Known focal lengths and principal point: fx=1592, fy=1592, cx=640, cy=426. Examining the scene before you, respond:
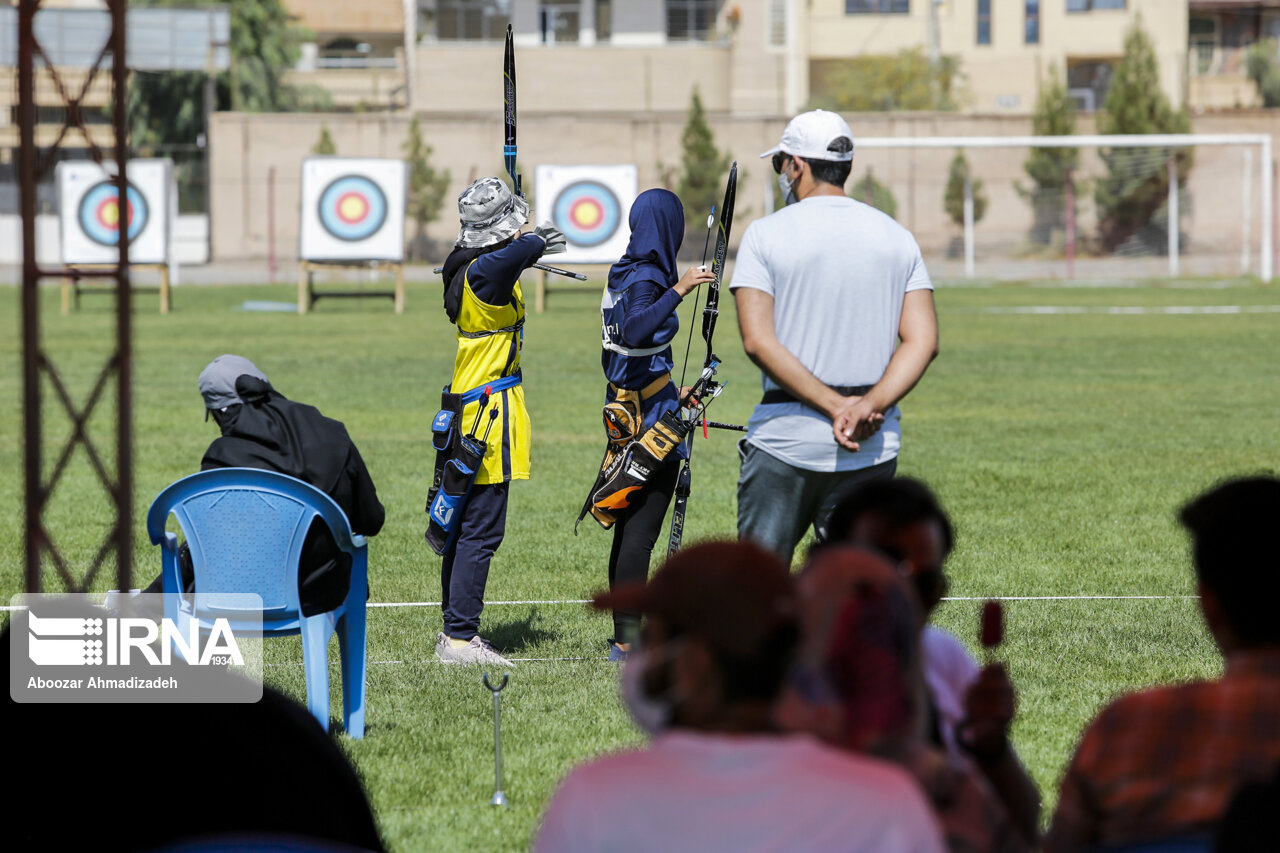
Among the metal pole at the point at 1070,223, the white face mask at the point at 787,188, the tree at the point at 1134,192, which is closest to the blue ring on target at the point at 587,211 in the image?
the metal pole at the point at 1070,223

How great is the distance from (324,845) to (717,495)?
7694 millimetres

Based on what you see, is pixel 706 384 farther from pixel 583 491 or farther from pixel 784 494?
pixel 583 491

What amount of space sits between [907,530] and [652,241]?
10.8ft

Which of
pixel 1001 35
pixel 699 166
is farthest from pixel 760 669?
pixel 1001 35

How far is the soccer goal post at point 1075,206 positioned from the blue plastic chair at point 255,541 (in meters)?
39.7

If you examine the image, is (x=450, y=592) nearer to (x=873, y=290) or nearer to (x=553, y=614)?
(x=553, y=614)

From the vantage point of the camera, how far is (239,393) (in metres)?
5.06

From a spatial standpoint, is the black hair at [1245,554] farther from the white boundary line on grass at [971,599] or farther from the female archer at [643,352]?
the white boundary line on grass at [971,599]

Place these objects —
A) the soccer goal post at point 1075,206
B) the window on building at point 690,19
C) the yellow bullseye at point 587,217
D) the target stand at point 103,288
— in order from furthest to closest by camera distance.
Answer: the window on building at point 690,19, the soccer goal post at point 1075,206, the yellow bullseye at point 587,217, the target stand at point 103,288

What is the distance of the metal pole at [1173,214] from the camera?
42.7 metres

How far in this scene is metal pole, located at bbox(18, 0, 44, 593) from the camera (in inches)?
144

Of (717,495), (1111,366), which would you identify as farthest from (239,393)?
(1111,366)

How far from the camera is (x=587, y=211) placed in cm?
3378

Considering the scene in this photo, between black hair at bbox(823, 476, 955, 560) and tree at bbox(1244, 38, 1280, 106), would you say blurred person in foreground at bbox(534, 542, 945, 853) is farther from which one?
tree at bbox(1244, 38, 1280, 106)
